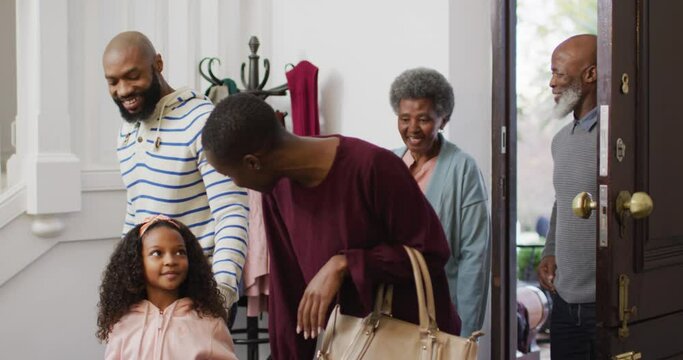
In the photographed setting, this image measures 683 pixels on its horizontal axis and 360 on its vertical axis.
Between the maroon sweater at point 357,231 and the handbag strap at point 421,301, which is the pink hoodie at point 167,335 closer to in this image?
the maroon sweater at point 357,231

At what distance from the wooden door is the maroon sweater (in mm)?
557

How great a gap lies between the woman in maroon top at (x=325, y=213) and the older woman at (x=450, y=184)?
0.97 meters

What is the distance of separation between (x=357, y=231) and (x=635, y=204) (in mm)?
804

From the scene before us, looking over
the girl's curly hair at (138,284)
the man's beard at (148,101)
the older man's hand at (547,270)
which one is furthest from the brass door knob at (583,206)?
the man's beard at (148,101)

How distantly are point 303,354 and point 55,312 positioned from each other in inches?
91.5

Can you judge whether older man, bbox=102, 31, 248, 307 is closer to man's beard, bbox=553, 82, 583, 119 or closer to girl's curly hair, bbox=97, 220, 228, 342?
girl's curly hair, bbox=97, 220, 228, 342

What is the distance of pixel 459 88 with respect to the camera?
11.7ft

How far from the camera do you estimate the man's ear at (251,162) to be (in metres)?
1.81

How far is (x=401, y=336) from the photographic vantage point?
1891 millimetres

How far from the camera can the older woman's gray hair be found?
123 inches

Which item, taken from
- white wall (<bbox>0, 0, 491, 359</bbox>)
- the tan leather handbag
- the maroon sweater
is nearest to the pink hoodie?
the maroon sweater

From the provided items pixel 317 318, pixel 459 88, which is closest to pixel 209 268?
pixel 317 318

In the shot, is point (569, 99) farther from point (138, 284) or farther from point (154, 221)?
point (138, 284)

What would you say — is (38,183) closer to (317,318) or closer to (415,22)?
(415,22)
